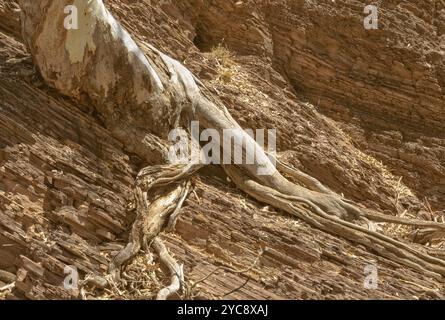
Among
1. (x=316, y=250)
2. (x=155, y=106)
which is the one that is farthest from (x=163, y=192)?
(x=316, y=250)

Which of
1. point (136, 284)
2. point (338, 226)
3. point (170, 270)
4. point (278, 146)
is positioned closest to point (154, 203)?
point (170, 270)

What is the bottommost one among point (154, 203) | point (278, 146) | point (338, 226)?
point (338, 226)

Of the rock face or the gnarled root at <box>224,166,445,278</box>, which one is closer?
the rock face

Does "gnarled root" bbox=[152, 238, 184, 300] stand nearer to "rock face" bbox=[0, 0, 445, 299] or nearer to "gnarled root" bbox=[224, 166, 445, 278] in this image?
"rock face" bbox=[0, 0, 445, 299]

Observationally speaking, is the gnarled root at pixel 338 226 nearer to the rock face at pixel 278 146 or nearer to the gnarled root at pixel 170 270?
the rock face at pixel 278 146

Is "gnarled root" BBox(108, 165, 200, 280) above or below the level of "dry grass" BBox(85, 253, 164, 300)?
above

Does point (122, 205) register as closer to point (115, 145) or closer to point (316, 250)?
point (115, 145)

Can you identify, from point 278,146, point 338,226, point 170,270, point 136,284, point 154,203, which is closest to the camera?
point 136,284

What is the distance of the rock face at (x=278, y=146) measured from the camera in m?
5.19

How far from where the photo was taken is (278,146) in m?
7.49

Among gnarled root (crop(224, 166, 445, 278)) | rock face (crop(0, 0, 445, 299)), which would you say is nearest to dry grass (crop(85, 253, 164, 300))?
rock face (crop(0, 0, 445, 299))

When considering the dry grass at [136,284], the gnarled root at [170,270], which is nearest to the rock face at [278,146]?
the dry grass at [136,284]

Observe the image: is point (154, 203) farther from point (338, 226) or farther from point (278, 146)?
point (278, 146)

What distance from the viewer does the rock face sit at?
5.19m
